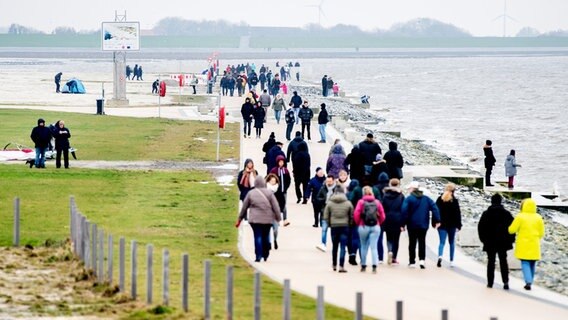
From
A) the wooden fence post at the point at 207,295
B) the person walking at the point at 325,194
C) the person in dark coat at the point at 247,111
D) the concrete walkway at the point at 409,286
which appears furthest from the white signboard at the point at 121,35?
the wooden fence post at the point at 207,295

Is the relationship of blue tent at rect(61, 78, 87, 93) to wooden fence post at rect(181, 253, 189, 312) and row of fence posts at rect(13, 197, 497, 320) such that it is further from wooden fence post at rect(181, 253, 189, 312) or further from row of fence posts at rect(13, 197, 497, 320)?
wooden fence post at rect(181, 253, 189, 312)

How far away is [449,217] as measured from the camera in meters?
23.3

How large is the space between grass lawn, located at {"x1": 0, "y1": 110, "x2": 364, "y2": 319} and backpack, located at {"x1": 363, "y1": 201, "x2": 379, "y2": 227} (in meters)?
1.89

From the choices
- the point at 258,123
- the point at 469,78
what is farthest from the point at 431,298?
the point at 469,78

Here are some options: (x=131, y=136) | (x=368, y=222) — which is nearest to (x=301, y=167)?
(x=368, y=222)

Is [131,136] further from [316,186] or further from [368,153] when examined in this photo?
[316,186]

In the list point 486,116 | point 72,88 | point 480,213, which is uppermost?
point 72,88

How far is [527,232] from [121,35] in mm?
53507

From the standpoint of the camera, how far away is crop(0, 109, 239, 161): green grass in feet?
142

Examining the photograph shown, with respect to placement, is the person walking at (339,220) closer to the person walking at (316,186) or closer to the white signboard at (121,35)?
the person walking at (316,186)

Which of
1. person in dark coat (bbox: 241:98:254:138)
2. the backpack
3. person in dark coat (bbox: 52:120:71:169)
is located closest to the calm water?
person in dark coat (bbox: 241:98:254:138)

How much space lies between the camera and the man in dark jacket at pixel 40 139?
1416 inches

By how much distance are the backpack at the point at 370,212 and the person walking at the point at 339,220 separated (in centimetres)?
22

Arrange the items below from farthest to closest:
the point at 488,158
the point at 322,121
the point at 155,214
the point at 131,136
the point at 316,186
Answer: the point at 131,136
the point at 322,121
the point at 488,158
the point at 155,214
the point at 316,186
